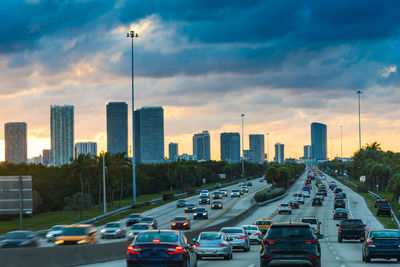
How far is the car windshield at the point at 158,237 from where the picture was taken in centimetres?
2008

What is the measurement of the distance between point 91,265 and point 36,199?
90.9 meters

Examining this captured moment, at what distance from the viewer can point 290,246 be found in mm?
20344

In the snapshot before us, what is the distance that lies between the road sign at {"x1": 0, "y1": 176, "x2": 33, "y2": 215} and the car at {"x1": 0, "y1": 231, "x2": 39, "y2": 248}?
6330 millimetres

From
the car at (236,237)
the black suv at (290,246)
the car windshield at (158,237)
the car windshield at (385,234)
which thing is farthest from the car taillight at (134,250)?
the car at (236,237)

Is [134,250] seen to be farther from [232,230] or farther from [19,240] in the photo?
[232,230]

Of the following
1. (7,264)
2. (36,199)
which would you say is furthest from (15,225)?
(7,264)

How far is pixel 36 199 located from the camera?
11481cm

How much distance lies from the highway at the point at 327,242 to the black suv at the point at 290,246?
6.43m

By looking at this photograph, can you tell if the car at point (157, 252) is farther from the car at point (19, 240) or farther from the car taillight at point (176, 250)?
the car at point (19, 240)

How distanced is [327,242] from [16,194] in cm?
2550

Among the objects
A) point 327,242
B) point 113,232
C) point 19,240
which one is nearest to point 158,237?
point 19,240

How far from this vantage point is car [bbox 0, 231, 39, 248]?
112 feet

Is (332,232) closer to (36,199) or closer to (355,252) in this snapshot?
(355,252)

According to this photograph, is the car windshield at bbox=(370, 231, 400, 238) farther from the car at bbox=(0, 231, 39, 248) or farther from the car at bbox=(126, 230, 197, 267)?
the car at bbox=(0, 231, 39, 248)
